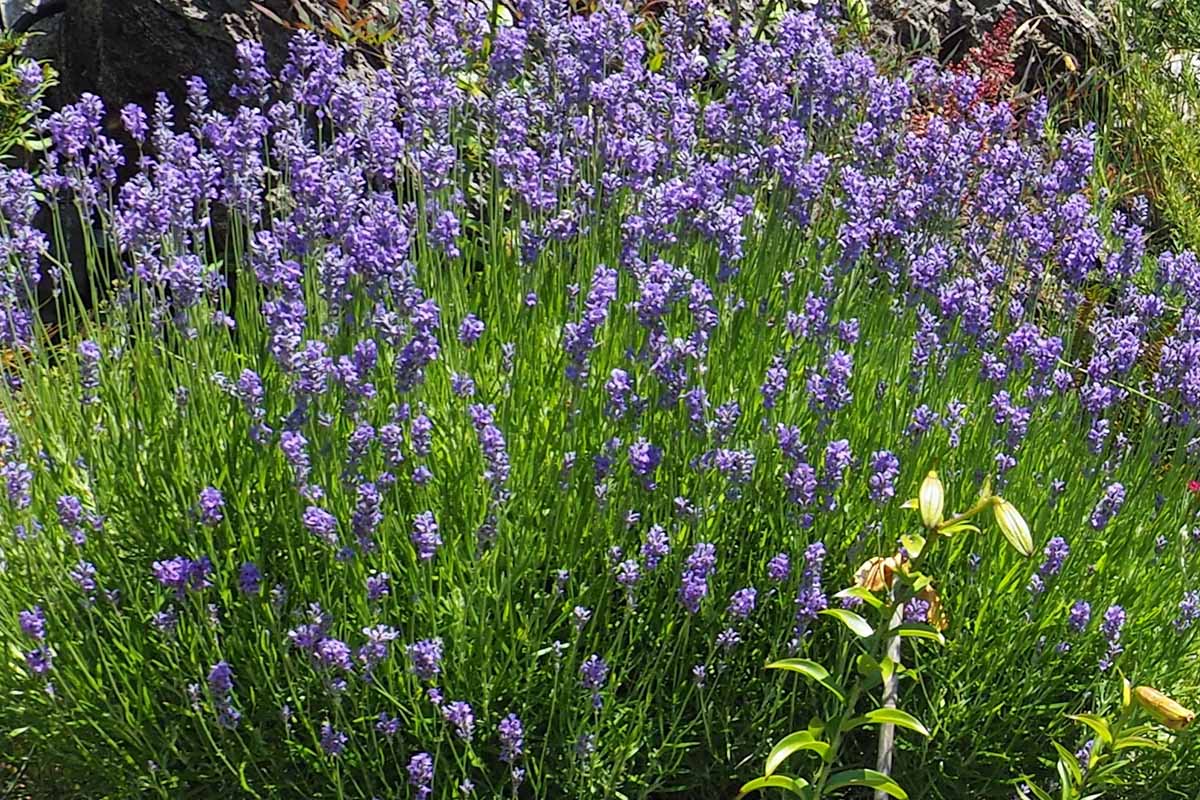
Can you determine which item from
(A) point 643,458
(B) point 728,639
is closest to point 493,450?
(A) point 643,458

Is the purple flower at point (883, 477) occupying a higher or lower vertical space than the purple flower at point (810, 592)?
higher

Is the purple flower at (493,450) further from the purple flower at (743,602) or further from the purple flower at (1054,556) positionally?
the purple flower at (1054,556)

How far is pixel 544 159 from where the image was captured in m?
3.29

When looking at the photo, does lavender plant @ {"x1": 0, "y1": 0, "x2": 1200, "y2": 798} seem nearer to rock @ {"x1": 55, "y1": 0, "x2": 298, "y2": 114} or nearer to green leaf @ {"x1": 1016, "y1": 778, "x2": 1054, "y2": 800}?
green leaf @ {"x1": 1016, "y1": 778, "x2": 1054, "y2": 800}

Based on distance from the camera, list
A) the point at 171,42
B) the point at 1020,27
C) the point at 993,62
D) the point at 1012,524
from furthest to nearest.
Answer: the point at 1020,27 < the point at 993,62 < the point at 171,42 < the point at 1012,524

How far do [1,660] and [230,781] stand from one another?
55cm

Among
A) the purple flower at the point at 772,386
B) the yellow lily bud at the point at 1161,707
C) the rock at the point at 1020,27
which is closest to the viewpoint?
the yellow lily bud at the point at 1161,707

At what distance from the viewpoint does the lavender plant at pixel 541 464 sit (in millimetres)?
2357

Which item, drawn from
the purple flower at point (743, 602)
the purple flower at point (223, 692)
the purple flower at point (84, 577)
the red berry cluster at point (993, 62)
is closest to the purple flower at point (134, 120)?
the purple flower at point (84, 577)

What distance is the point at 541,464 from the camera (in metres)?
2.70

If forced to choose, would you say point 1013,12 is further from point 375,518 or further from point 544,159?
point 375,518

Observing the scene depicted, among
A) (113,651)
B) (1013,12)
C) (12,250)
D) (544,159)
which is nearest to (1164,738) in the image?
(544,159)

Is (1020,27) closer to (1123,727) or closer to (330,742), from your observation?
(1123,727)

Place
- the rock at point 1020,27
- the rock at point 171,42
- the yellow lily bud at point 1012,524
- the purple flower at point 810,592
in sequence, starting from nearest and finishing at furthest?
the yellow lily bud at point 1012,524 → the purple flower at point 810,592 → the rock at point 171,42 → the rock at point 1020,27
